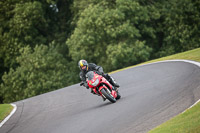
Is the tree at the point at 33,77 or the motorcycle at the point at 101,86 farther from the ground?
the motorcycle at the point at 101,86

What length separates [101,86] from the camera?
33.2 feet

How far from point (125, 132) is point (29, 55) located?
98.4 ft

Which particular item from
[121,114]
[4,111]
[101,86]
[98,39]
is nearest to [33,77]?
[98,39]

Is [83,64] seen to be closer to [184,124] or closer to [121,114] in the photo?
[121,114]

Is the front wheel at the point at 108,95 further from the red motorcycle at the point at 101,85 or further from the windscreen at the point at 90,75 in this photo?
the windscreen at the point at 90,75

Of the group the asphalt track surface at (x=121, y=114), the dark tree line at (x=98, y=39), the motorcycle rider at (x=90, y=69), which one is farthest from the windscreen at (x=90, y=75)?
the dark tree line at (x=98, y=39)

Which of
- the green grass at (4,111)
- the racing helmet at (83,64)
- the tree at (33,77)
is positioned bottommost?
the tree at (33,77)

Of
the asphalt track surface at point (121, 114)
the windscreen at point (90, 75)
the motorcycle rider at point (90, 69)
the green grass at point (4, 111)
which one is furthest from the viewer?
the green grass at point (4, 111)

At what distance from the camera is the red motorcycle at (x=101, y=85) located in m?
10.1

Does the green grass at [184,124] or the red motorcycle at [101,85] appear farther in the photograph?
the red motorcycle at [101,85]

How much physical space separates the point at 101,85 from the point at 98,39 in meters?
24.4

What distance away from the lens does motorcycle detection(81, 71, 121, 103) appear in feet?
33.1

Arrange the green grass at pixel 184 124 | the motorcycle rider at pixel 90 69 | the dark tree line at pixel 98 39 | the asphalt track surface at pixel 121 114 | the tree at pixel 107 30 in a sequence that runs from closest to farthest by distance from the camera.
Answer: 1. the green grass at pixel 184 124
2. the asphalt track surface at pixel 121 114
3. the motorcycle rider at pixel 90 69
4. the dark tree line at pixel 98 39
5. the tree at pixel 107 30

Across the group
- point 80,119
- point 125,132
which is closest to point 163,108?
point 125,132
